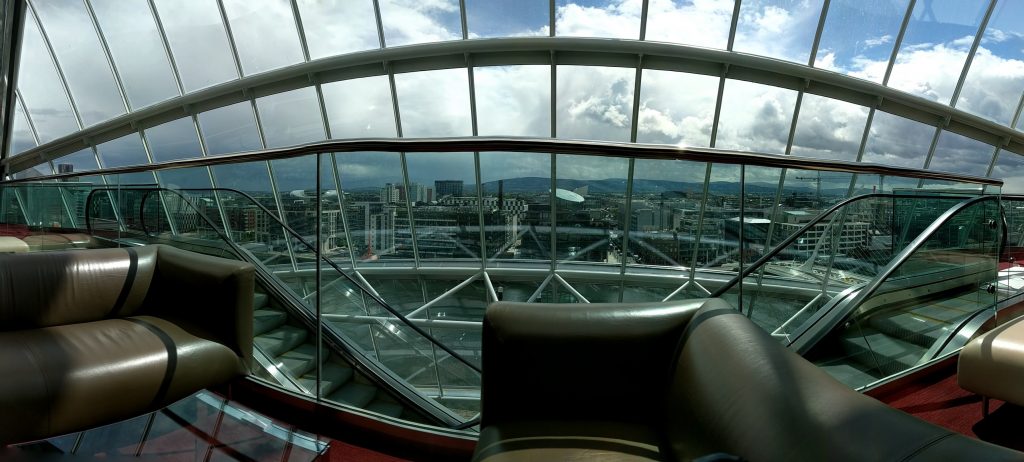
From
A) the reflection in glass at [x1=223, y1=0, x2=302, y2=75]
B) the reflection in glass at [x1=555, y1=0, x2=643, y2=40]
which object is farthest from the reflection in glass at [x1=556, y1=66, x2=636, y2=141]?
the reflection in glass at [x1=223, y1=0, x2=302, y2=75]

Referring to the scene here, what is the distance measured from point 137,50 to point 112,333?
10.3 m

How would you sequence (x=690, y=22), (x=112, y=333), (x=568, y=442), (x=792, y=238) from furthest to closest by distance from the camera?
(x=690, y=22) < (x=792, y=238) < (x=112, y=333) < (x=568, y=442)

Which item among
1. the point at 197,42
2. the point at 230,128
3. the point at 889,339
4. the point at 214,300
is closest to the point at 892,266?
the point at 889,339

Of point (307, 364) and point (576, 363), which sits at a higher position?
point (576, 363)

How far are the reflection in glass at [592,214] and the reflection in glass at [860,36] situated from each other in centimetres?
754

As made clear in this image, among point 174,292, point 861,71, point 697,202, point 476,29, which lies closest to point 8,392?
point 174,292

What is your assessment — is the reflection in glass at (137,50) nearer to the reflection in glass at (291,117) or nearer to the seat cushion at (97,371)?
the reflection in glass at (291,117)

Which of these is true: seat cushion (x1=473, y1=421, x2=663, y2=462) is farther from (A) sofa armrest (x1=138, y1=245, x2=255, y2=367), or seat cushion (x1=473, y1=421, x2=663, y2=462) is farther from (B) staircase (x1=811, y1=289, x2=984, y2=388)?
(A) sofa armrest (x1=138, y1=245, x2=255, y2=367)

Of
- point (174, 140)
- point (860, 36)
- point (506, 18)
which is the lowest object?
point (174, 140)

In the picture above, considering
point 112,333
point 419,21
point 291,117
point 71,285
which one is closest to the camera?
point 112,333

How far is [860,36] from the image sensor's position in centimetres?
826

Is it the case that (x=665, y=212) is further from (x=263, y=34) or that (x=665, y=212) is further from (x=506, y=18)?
(x=263, y=34)

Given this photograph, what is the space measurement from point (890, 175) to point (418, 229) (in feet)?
8.11

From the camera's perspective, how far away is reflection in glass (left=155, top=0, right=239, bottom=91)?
29.6 ft
